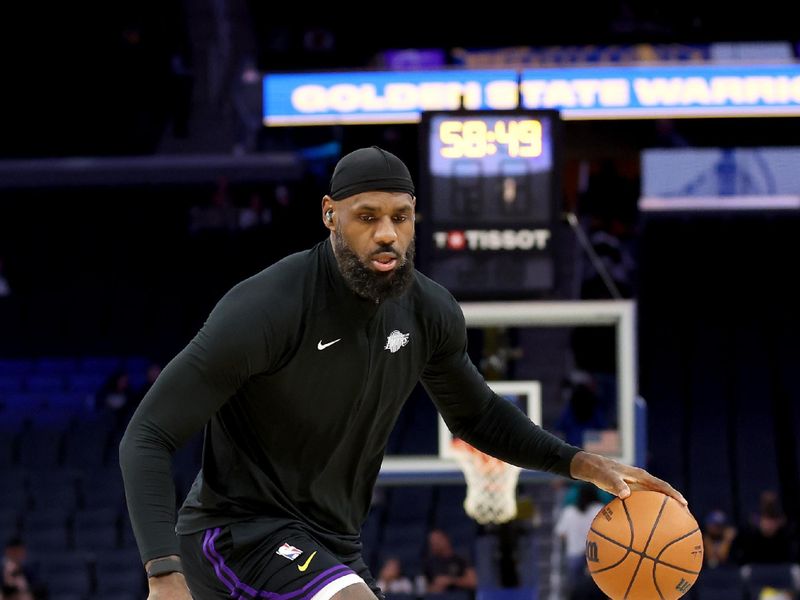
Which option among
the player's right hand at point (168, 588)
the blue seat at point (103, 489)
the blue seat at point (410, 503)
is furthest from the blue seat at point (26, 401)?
the player's right hand at point (168, 588)

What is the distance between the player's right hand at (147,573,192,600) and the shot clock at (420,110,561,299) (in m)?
6.87

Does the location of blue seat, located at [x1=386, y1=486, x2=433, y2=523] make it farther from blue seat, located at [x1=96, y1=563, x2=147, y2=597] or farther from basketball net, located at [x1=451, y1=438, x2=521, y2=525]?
basketball net, located at [x1=451, y1=438, x2=521, y2=525]

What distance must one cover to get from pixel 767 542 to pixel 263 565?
987 centimetres

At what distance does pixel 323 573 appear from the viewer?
3.71m

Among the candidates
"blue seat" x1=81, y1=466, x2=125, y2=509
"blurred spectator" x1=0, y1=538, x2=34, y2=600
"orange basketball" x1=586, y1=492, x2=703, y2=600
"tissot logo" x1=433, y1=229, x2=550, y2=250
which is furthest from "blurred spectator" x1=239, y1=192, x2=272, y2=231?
"orange basketball" x1=586, y1=492, x2=703, y2=600

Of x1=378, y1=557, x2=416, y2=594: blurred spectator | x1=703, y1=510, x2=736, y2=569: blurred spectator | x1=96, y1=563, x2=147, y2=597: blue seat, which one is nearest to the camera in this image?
x1=378, y1=557, x2=416, y2=594: blurred spectator

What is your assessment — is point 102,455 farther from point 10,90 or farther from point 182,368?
point 182,368

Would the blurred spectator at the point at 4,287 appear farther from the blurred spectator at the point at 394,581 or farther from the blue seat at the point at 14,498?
the blurred spectator at the point at 394,581

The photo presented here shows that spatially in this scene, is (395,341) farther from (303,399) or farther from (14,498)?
(14,498)

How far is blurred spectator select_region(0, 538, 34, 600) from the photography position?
491 inches

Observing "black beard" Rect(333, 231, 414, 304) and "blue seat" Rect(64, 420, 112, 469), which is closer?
"black beard" Rect(333, 231, 414, 304)

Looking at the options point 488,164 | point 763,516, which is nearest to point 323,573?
point 488,164

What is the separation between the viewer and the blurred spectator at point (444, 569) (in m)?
12.6

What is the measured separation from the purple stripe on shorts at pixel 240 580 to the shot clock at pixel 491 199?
6.35 meters
